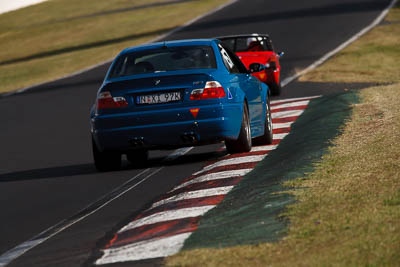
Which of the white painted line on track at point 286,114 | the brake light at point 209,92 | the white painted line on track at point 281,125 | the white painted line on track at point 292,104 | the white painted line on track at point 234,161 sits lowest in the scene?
the white painted line on track at point 292,104

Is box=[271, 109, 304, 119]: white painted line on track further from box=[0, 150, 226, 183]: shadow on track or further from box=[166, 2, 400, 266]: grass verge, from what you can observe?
box=[0, 150, 226, 183]: shadow on track

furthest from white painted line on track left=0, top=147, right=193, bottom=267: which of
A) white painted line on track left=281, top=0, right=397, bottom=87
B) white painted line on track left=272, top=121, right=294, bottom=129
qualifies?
white painted line on track left=281, top=0, right=397, bottom=87

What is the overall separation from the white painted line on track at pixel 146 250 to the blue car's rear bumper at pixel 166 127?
14.7 feet

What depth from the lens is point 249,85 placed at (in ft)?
43.2

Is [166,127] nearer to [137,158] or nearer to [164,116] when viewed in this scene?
[164,116]

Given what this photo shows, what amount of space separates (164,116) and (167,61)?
823 mm

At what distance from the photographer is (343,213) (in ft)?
23.8

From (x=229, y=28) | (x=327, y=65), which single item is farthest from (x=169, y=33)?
(x=327, y=65)

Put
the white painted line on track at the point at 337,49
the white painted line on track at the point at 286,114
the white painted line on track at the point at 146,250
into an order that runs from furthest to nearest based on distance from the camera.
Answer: the white painted line on track at the point at 337,49
the white painted line on track at the point at 286,114
the white painted line on track at the point at 146,250

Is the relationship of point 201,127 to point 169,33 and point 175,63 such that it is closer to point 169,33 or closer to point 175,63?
point 175,63

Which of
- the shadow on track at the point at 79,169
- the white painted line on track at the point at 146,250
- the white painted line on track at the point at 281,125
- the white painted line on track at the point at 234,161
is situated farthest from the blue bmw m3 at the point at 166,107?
the white painted line on track at the point at 146,250

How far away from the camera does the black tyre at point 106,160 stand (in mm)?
12344

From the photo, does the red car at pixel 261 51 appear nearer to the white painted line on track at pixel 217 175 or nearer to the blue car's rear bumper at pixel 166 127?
the blue car's rear bumper at pixel 166 127

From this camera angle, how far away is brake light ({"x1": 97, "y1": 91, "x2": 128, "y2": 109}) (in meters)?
11.9
